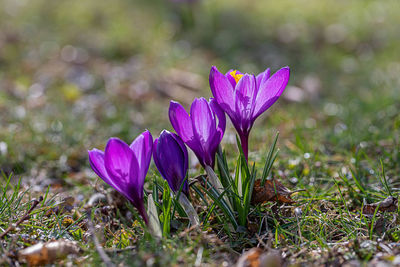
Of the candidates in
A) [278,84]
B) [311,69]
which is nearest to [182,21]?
[311,69]

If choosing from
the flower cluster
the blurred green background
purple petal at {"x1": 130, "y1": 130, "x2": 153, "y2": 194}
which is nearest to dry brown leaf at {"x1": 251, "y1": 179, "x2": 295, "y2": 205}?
the flower cluster

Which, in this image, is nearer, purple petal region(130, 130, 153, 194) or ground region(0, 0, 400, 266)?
purple petal region(130, 130, 153, 194)

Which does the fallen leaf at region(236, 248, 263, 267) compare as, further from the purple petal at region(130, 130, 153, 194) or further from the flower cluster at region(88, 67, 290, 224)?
the purple petal at region(130, 130, 153, 194)

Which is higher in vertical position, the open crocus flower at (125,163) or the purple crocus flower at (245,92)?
the purple crocus flower at (245,92)

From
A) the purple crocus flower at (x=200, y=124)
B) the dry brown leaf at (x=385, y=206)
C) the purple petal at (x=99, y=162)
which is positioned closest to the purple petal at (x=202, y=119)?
the purple crocus flower at (x=200, y=124)

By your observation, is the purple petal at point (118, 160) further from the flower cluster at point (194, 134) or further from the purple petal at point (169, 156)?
the purple petal at point (169, 156)

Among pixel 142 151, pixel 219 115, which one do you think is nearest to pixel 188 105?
pixel 219 115

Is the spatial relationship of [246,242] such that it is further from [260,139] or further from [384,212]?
[260,139]
